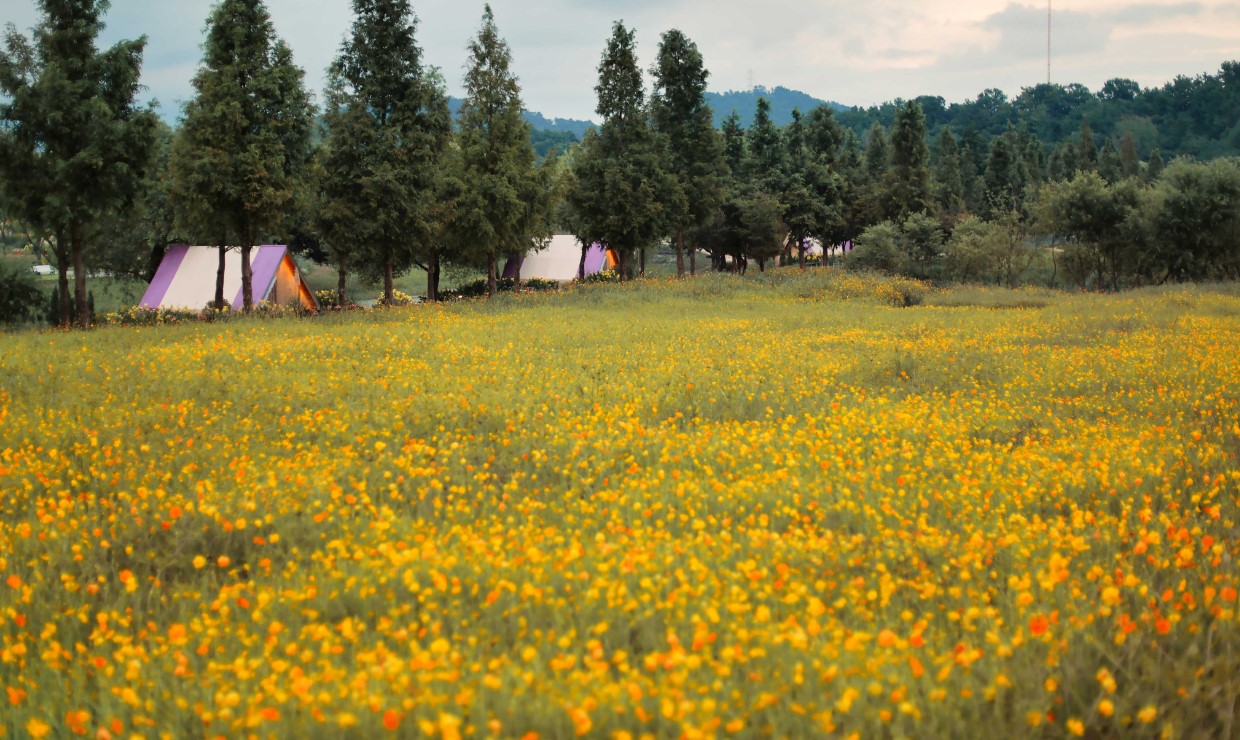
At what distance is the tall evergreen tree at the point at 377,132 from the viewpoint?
104 ft

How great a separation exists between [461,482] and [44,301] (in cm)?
4513

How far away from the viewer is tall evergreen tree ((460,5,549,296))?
38844mm

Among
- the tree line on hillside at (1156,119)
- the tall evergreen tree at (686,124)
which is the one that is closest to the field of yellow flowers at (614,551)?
the tall evergreen tree at (686,124)

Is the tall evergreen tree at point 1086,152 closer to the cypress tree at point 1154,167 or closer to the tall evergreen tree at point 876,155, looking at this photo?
the cypress tree at point 1154,167

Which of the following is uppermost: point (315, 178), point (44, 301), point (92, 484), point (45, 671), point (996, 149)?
point (996, 149)

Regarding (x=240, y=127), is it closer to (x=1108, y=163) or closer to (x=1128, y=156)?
(x=1108, y=163)

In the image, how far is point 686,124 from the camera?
49812 millimetres

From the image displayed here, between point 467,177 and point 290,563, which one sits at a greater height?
point 467,177

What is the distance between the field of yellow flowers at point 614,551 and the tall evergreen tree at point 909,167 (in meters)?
53.3

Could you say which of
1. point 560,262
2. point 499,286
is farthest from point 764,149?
point 499,286

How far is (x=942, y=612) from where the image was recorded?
5180mm

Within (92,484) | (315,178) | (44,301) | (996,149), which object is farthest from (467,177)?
(996,149)

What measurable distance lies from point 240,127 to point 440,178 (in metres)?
8.93

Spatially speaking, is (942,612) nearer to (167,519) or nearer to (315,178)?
(167,519)
